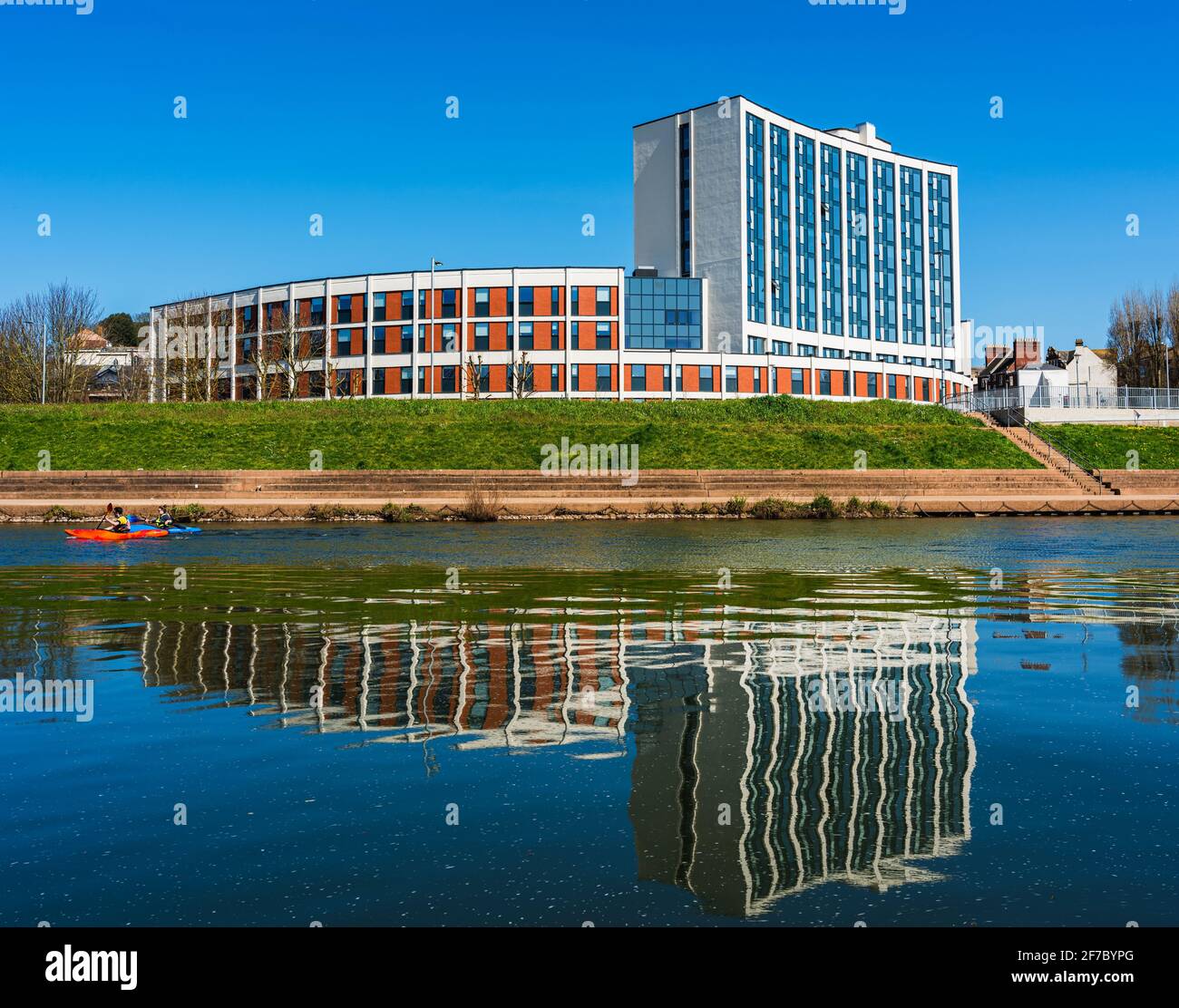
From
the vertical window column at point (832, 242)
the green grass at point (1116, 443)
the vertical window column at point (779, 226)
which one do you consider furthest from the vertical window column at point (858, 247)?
the green grass at point (1116, 443)

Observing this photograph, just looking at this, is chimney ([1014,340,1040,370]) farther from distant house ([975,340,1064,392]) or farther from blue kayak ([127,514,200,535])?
blue kayak ([127,514,200,535])

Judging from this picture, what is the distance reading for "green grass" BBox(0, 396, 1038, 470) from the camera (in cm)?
5584

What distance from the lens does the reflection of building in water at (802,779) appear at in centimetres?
505

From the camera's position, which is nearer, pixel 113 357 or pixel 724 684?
pixel 724 684

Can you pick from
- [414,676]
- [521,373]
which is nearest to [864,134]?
[521,373]

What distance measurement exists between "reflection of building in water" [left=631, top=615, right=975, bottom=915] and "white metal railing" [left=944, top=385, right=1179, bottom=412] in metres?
71.6

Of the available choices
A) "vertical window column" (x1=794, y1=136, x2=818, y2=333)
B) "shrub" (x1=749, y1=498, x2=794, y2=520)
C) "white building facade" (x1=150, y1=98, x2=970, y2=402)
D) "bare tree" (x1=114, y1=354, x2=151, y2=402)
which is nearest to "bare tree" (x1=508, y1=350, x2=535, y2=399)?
"white building facade" (x1=150, y1=98, x2=970, y2=402)

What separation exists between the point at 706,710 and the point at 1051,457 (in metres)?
59.9

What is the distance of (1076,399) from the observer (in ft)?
249

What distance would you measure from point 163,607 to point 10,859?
11.4 m

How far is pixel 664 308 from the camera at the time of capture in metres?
99.8

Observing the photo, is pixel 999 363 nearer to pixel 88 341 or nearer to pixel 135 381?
pixel 135 381
